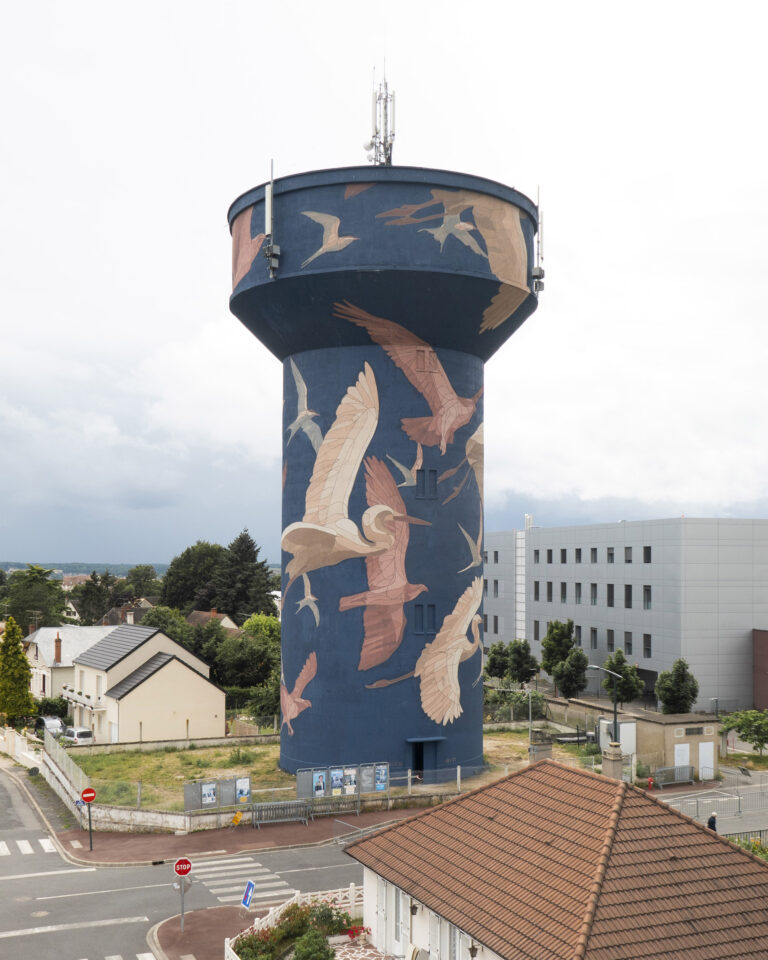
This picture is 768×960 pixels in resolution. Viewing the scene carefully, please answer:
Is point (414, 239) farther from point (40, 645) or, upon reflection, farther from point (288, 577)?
point (40, 645)

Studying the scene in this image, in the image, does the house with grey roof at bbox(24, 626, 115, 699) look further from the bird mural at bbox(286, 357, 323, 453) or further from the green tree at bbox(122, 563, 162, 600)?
the green tree at bbox(122, 563, 162, 600)

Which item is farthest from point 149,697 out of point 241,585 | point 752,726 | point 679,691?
point 241,585

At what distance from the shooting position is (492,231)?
38281 mm

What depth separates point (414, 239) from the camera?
120 feet

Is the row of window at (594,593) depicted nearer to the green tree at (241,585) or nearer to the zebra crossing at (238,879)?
the green tree at (241,585)

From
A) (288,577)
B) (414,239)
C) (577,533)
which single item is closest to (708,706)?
(577,533)

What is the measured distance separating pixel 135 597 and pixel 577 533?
3177 inches

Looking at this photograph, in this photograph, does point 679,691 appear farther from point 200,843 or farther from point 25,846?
point 25,846

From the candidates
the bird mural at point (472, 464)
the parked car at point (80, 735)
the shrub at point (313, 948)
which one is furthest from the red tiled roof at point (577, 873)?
the parked car at point (80, 735)

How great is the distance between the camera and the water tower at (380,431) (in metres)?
36.9

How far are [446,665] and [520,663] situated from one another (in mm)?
31718

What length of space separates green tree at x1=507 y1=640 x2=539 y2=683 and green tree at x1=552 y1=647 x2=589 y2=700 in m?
4.69

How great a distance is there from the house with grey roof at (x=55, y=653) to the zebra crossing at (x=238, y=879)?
1562 inches

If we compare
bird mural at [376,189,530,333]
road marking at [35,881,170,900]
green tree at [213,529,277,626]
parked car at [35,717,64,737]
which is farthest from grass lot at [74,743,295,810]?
green tree at [213,529,277,626]
